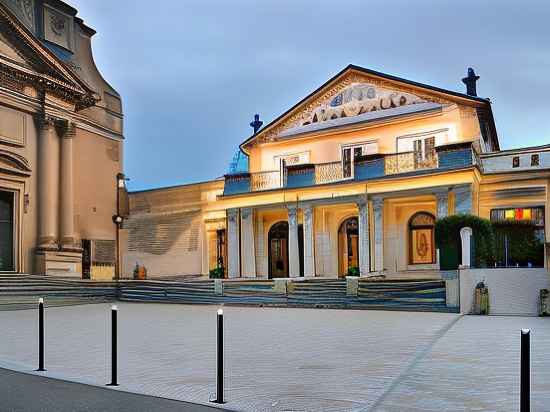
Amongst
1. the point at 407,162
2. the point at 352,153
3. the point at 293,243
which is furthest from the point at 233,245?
the point at 407,162

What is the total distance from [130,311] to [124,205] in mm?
15570

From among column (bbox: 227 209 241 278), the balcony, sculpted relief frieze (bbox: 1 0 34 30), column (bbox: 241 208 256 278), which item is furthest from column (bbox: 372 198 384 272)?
sculpted relief frieze (bbox: 1 0 34 30)

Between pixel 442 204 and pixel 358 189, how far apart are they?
3527 millimetres

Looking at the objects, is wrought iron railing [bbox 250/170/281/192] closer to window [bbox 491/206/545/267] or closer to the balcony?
the balcony

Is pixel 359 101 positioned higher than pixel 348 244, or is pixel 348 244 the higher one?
pixel 359 101

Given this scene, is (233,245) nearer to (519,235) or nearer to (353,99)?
(353,99)

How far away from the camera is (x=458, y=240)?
21109 mm

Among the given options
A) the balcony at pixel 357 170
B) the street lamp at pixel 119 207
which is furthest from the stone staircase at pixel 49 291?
the street lamp at pixel 119 207

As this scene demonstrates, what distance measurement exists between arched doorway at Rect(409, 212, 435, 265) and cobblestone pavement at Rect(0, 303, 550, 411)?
37.0ft

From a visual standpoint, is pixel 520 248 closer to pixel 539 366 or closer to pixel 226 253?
pixel 226 253

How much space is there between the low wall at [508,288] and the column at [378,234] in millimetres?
A: 8857

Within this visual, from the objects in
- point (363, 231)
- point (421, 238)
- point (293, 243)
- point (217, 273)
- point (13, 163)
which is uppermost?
point (13, 163)

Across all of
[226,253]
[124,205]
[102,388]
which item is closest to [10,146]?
[124,205]

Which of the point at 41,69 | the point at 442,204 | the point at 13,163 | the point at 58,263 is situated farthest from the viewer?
the point at 58,263
